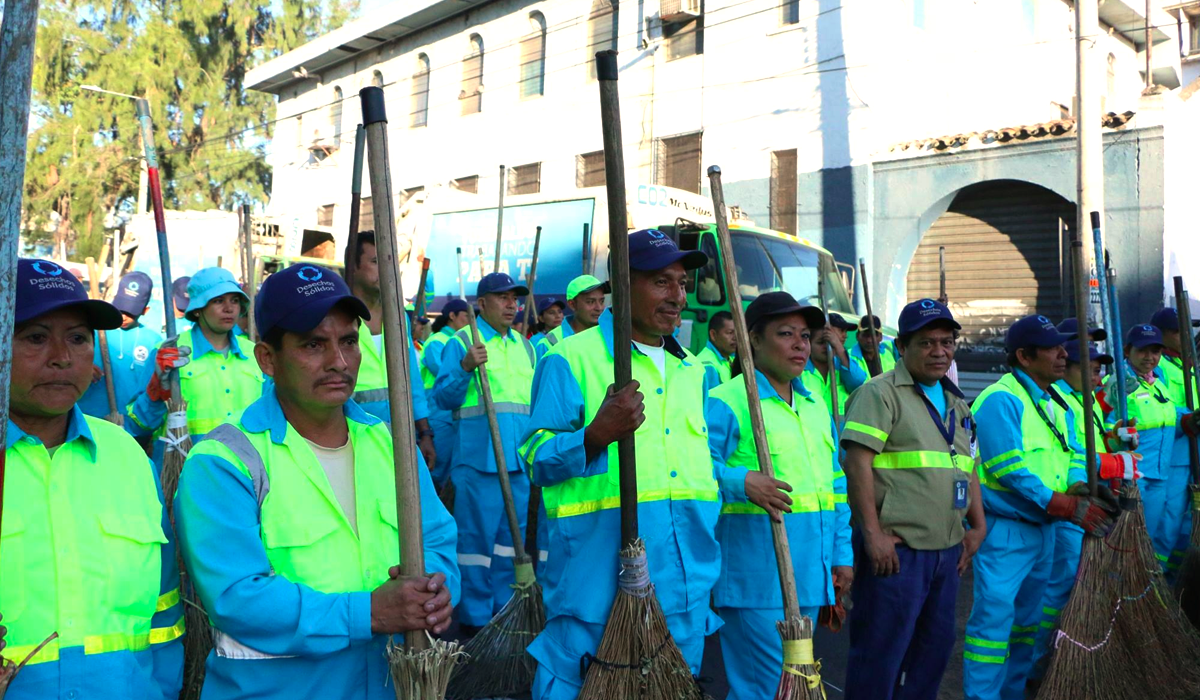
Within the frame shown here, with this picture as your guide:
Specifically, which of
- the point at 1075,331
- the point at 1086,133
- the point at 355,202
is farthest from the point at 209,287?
the point at 1086,133

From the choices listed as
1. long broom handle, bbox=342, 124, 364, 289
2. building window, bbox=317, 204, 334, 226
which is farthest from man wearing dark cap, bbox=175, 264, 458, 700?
building window, bbox=317, 204, 334, 226

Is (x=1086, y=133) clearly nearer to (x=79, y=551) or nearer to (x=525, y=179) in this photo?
(x=79, y=551)

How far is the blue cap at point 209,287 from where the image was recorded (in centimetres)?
539

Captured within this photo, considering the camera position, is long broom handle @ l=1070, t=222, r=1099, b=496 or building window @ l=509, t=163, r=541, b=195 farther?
building window @ l=509, t=163, r=541, b=195

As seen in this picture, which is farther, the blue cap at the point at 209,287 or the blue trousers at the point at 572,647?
the blue cap at the point at 209,287

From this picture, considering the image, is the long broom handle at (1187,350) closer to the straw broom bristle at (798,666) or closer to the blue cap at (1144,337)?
the blue cap at (1144,337)

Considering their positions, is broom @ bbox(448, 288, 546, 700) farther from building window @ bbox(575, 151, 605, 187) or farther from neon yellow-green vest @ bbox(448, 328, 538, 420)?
building window @ bbox(575, 151, 605, 187)

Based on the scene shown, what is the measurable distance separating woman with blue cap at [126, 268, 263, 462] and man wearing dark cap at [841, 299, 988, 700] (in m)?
3.14

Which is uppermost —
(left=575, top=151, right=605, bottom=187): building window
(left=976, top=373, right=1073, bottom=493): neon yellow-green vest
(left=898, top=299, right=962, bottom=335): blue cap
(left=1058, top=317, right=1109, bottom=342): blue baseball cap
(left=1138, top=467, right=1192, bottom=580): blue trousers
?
(left=575, top=151, right=605, bottom=187): building window

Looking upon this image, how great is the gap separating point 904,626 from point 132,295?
4868mm

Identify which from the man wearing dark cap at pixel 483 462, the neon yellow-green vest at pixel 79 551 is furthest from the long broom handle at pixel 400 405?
the man wearing dark cap at pixel 483 462

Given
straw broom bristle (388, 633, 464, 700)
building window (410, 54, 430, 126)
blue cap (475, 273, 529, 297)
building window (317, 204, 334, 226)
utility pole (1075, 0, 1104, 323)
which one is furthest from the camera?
building window (317, 204, 334, 226)

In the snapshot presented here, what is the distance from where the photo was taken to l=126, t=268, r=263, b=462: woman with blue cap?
5.25 meters

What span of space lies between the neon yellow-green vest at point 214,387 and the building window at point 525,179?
15.8 metres
